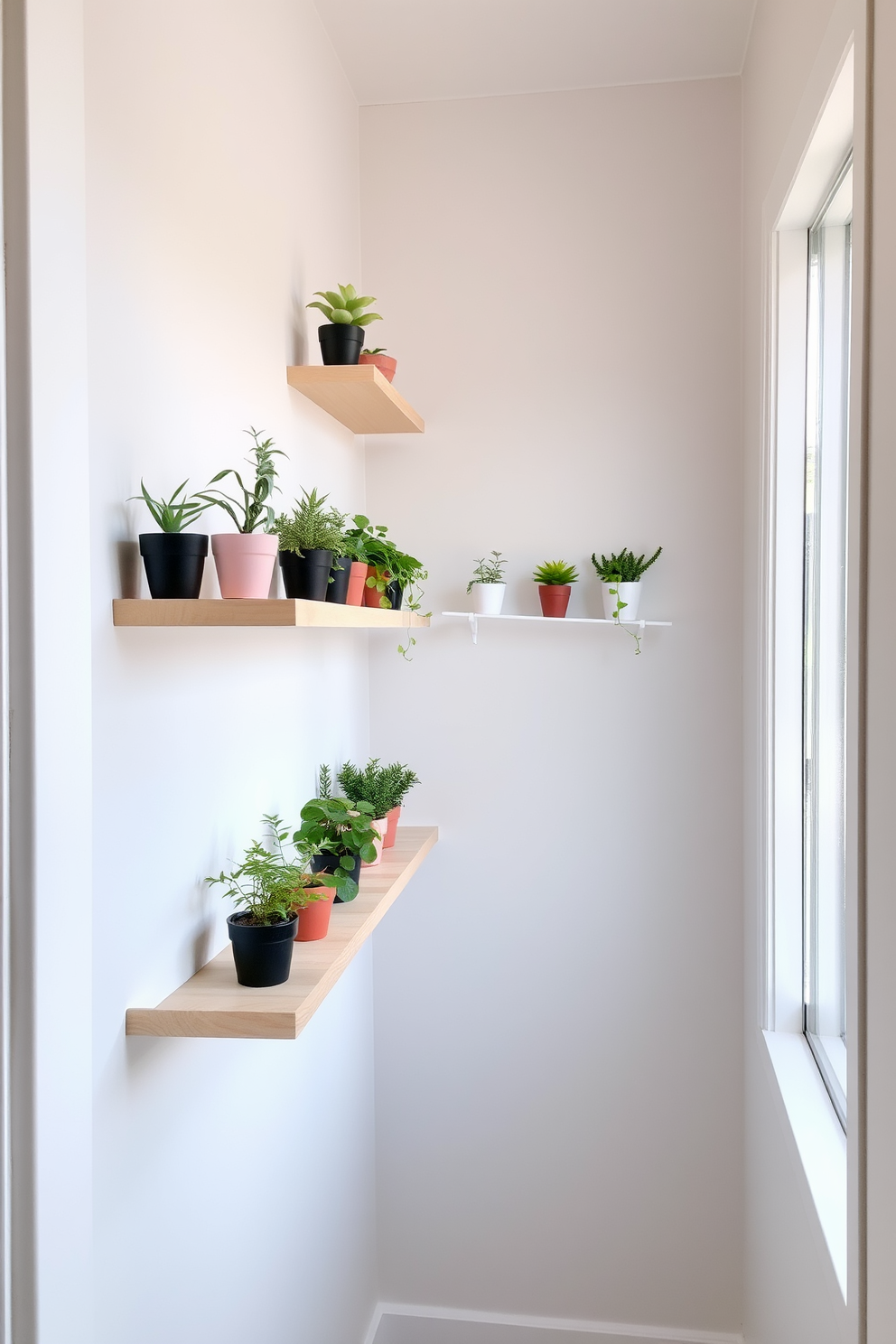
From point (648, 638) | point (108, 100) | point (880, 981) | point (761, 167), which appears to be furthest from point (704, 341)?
point (880, 981)

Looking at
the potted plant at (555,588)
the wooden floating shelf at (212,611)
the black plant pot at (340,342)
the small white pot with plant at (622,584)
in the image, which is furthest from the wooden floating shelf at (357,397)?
the wooden floating shelf at (212,611)

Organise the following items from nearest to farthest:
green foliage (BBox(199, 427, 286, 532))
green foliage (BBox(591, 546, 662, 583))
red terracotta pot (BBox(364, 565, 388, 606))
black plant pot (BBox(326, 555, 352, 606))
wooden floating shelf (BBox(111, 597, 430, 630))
A: wooden floating shelf (BBox(111, 597, 430, 630)) < green foliage (BBox(199, 427, 286, 532)) < black plant pot (BBox(326, 555, 352, 606)) < red terracotta pot (BBox(364, 565, 388, 606)) < green foliage (BBox(591, 546, 662, 583))

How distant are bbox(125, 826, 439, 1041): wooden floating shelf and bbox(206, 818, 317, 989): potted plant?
0.07ft

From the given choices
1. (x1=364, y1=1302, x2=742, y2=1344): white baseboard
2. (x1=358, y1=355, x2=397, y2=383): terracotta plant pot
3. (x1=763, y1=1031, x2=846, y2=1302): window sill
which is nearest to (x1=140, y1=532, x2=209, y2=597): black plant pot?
(x1=358, y1=355, x2=397, y2=383): terracotta plant pot

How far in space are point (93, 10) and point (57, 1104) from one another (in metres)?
1.19

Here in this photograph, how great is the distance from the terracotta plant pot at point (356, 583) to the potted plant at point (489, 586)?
0.58 meters

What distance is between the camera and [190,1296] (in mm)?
1340

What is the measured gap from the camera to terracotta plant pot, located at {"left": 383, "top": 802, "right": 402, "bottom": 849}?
214cm

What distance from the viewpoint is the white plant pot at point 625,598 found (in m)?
2.24

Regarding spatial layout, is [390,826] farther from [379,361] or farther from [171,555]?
[171,555]

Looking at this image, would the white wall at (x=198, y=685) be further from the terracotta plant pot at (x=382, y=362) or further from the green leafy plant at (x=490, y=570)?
the green leafy plant at (x=490, y=570)

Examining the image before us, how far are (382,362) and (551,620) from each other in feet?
2.25

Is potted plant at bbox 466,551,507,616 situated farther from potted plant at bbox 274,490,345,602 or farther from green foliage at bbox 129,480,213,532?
green foliage at bbox 129,480,213,532

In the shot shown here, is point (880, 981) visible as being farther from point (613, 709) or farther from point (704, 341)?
point (704, 341)
